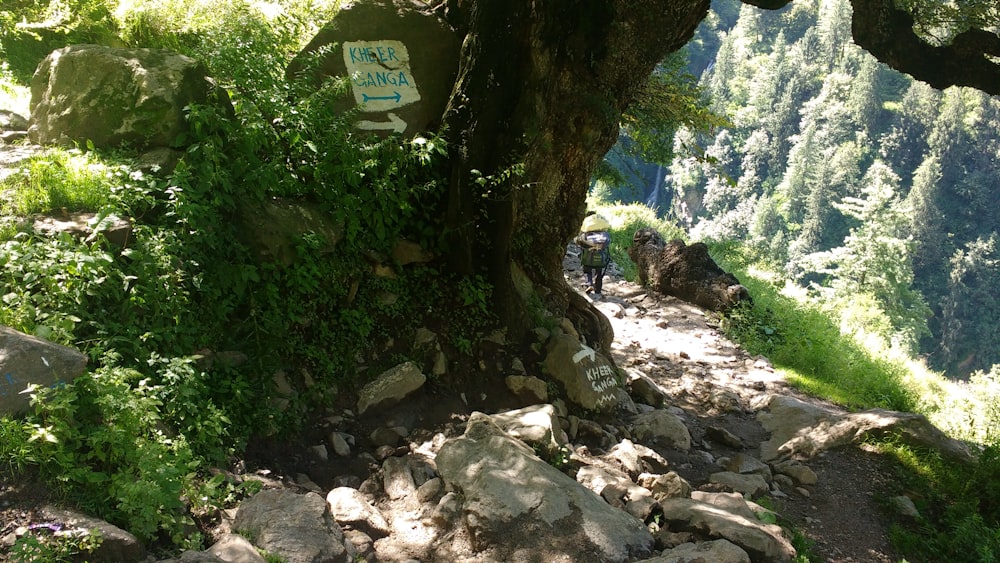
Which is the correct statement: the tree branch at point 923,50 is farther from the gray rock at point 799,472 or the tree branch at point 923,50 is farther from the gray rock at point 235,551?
the gray rock at point 235,551

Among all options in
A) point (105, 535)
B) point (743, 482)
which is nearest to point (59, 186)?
point (105, 535)

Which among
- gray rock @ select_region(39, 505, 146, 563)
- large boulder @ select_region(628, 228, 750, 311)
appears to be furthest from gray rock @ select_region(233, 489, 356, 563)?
large boulder @ select_region(628, 228, 750, 311)

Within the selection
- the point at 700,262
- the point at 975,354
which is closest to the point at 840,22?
the point at 975,354

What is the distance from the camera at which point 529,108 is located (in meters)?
5.19

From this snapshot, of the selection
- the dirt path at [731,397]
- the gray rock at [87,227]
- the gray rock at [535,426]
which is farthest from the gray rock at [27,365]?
the dirt path at [731,397]

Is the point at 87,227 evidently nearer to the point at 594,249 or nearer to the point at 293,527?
the point at 293,527

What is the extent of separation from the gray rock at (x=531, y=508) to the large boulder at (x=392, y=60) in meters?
2.95

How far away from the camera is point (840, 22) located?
248 feet

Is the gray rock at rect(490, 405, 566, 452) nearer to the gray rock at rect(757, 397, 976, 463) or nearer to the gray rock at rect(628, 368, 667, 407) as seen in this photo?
the gray rock at rect(628, 368, 667, 407)

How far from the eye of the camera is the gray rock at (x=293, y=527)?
112 inches

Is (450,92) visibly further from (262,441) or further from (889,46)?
(889,46)

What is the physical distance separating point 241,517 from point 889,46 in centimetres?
718

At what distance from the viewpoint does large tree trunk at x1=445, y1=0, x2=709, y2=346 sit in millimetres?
5141

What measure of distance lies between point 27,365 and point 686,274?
35.4 feet
